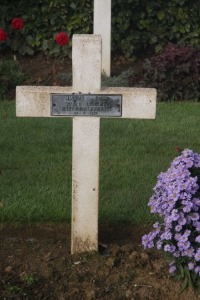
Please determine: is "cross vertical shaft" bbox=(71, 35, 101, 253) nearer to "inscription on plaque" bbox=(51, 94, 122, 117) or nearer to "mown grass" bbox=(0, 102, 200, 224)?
"inscription on plaque" bbox=(51, 94, 122, 117)

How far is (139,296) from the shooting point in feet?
15.0

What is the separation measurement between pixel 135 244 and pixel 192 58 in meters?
5.44

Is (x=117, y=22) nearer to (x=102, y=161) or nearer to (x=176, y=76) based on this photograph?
(x=176, y=76)

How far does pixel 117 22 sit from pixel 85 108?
6940 mm

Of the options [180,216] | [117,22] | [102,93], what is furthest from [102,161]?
[117,22]

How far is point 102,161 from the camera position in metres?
7.28

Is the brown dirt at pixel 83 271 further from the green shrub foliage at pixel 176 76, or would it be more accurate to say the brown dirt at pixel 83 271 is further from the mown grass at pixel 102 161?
the green shrub foliage at pixel 176 76

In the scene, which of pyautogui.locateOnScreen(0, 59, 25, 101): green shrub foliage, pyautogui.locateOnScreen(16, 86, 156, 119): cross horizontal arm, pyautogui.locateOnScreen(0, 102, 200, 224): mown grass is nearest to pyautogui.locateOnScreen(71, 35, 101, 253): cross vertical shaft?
pyautogui.locateOnScreen(16, 86, 156, 119): cross horizontal arm

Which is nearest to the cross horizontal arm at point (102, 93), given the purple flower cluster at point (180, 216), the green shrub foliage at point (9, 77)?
the purple flower cluster at point (180, 216)

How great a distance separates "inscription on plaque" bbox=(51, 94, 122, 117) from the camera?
4.87 meters

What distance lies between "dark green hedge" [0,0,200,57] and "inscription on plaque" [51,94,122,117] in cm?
679

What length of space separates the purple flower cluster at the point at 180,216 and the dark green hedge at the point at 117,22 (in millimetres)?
7160

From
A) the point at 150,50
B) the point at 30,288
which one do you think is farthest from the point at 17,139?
the point at 150,50

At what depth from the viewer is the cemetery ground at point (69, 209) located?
15.4 ft
